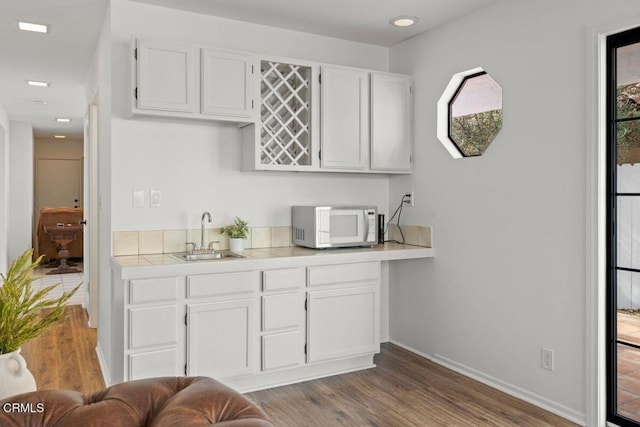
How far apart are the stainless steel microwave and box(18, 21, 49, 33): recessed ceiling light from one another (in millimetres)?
2216

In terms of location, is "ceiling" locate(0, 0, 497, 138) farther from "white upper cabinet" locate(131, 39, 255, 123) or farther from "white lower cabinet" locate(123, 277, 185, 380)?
"white lower cabinet" locate(123, 277, 185, 380)

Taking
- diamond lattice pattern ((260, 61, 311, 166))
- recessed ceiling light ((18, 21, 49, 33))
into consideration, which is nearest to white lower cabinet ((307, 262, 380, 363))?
diamond lattice pattern ((260, 61, 311, 166))

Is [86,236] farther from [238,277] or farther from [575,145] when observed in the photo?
[575,145]

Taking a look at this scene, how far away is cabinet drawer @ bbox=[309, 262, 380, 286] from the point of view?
11.1 ft

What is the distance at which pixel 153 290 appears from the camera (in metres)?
2.88

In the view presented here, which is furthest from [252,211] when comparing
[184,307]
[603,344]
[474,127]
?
[603,344]

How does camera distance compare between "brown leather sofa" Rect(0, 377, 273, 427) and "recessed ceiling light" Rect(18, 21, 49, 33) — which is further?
"recessed ceiling light" Rect(18, 21, 49, 33)

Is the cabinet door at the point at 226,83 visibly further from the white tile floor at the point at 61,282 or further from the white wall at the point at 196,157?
the white tile floor at the point at 61,282

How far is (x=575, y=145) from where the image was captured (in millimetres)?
2807

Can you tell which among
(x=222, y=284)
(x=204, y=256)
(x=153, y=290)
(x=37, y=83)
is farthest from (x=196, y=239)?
(x=37, y=83)

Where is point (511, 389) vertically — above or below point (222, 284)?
below

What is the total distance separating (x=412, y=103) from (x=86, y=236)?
3.58m

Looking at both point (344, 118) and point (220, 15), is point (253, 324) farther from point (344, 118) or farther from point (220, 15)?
point (220, 15)

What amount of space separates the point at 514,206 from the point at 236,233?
5.90 ft
